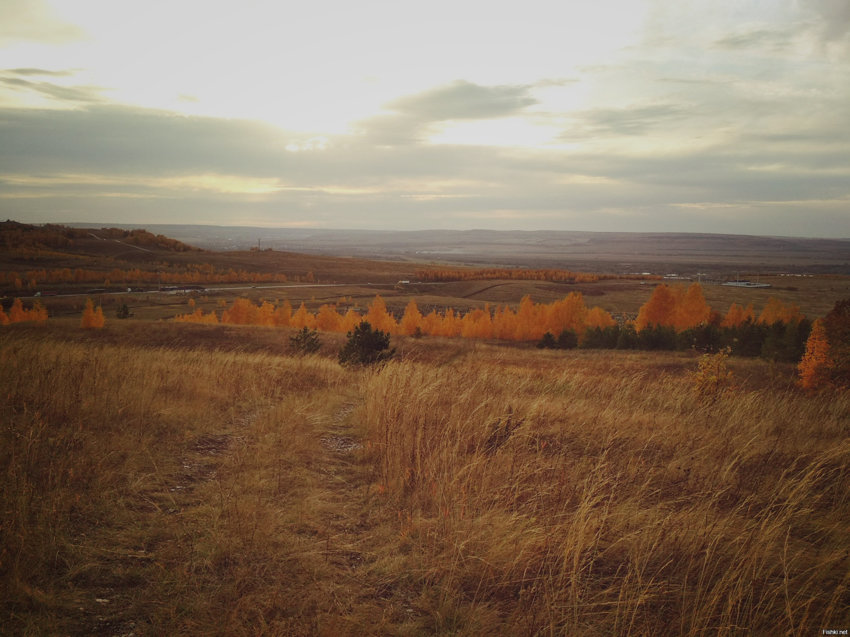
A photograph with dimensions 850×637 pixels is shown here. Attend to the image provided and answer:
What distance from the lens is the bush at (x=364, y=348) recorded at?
14.8 m

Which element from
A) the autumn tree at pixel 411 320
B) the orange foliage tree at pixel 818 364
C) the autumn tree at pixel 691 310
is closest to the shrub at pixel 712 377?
the orange foliage tree at pixel 818 364

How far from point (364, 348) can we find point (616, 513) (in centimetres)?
1242

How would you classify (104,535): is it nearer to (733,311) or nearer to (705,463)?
(705,463)

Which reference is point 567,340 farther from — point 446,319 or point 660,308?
point 446,319

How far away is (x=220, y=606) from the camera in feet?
9.94

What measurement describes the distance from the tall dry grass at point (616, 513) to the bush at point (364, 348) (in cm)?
746

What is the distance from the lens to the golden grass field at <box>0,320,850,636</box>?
3010 mm

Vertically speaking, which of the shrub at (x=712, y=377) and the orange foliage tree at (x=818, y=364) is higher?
the shrub at (x=712, y=377)

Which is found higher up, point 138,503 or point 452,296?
point 138,503

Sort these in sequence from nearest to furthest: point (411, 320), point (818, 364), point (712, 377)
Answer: point (712, 377), point (818, 364), point (411, 320)

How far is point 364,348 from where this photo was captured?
623 inches

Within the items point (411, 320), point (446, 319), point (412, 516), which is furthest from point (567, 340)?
point (412, 516)

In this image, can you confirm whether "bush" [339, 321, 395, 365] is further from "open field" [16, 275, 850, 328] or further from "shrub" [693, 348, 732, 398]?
"open field" [16, 275, 850, 328]

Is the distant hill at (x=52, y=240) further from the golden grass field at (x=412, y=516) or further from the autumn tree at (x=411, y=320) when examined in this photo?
the golden grass field at (x=412, y=516)
